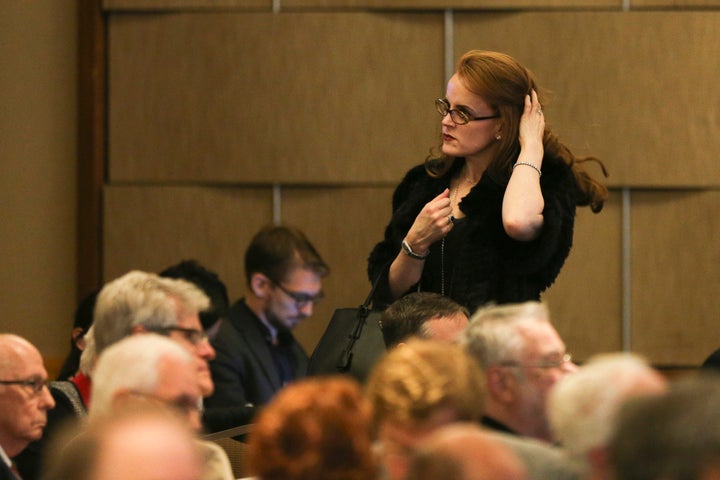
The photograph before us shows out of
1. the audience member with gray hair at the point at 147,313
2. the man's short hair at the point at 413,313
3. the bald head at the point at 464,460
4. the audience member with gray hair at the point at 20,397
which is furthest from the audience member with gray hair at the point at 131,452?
the man's short hair at the point at 413,313

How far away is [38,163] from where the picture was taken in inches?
230

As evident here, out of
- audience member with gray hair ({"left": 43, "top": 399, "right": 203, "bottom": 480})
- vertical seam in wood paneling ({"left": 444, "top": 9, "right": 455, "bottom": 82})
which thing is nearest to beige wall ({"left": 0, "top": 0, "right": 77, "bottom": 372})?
vertical seam in wood paneling ({"left": 444, "top": 9, "right": 455, "bottom": 82})

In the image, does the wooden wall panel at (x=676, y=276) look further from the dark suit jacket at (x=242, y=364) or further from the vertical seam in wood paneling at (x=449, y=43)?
the dark suit jacket at (x=242, y=364)

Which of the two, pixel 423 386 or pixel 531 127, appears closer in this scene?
pixel 423 386

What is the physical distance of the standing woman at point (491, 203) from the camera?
12.5 ft

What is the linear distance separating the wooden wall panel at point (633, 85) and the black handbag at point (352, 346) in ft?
6.73

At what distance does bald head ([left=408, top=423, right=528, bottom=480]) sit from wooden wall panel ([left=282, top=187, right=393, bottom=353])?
3808 millimetres

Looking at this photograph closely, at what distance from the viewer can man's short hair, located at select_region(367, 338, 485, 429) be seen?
2361mm

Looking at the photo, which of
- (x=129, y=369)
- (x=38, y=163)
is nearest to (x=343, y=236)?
(x=38, y=163)

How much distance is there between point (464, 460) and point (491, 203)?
6.65 ft

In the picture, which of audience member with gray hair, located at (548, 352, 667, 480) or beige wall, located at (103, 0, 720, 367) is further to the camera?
beige wall, located at (103, 0, 720, 367)

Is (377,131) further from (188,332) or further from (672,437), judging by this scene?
(672,437)

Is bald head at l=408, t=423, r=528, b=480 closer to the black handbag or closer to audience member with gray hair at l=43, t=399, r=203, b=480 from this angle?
audience member with gray hair at l=43, t=399, r=203, b=480

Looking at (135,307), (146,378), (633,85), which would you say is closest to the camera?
(146,378)
